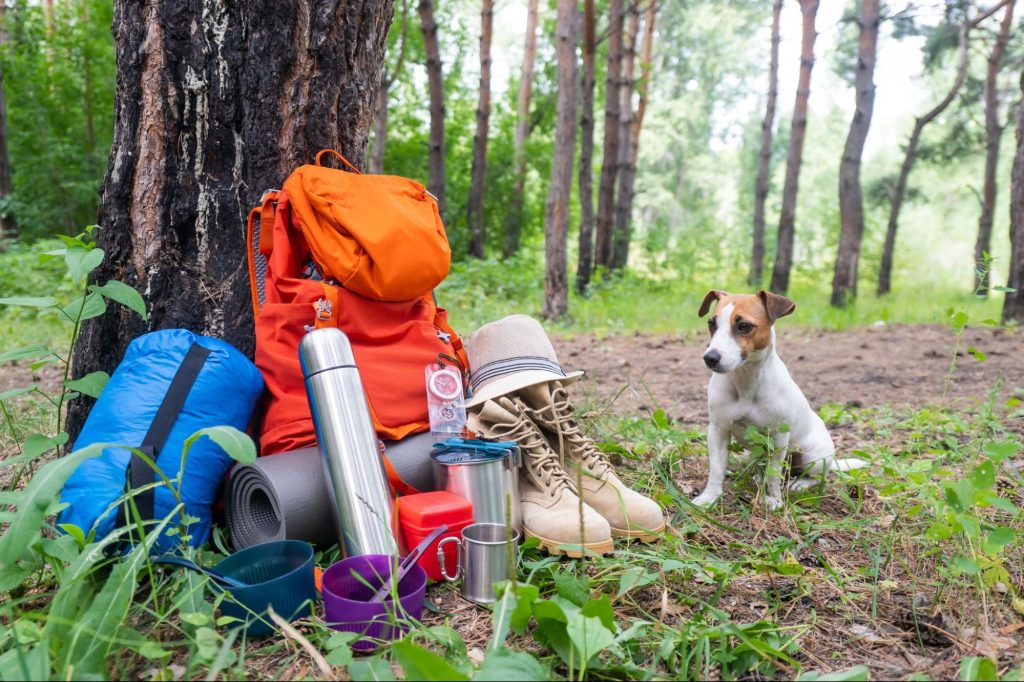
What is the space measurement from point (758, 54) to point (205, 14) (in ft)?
109

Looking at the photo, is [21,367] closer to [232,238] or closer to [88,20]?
[232,238]

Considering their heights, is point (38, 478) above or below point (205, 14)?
below

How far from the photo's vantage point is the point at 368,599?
1718 millimetres

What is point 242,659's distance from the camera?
4.65 ft

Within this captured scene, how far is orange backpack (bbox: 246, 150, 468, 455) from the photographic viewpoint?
2191 mm

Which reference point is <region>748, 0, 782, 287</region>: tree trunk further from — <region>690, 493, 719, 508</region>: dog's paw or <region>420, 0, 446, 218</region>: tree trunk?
<region>690, 493, 719, 508</region>: dog's paw

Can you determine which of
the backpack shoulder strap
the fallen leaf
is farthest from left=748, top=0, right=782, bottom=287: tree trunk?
the backpack shoulder strap

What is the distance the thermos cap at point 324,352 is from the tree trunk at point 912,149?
13.5 m

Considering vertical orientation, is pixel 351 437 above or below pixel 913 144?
below

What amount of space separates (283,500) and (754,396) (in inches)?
73.2

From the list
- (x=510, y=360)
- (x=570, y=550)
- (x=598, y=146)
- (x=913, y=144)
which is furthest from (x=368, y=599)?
(x=598, y=146)

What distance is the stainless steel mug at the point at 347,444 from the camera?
6.09 feet

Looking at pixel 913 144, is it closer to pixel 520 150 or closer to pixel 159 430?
pixel 520 150

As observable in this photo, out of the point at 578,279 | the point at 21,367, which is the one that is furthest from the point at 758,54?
the point at 21,367
